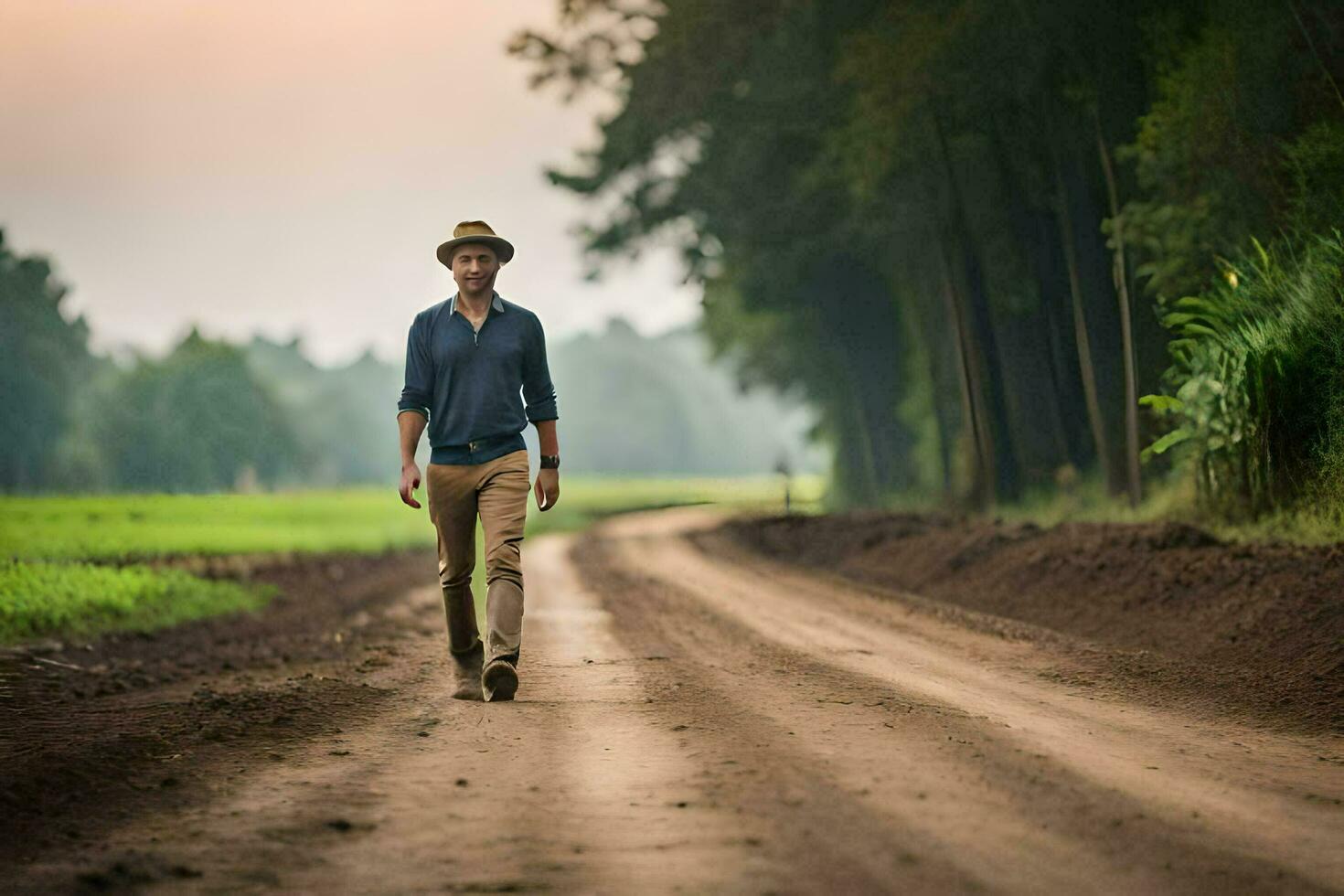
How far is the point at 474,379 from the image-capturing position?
723cm

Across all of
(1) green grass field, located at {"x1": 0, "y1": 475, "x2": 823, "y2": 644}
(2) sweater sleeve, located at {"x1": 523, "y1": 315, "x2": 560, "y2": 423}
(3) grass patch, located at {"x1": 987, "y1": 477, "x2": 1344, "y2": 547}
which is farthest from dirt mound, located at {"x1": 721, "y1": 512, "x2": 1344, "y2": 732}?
(1) green grass field, located at {"x1": 0, "y1": 475, "x2": 823, "y2": 644}

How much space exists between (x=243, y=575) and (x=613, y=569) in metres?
5.66

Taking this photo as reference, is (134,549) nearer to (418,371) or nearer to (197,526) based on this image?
(197,526)

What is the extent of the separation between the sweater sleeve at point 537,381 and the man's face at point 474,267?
400 mm

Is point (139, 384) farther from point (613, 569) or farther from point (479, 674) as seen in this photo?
point (479, 674)

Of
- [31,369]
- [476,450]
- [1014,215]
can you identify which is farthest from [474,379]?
[31,369]

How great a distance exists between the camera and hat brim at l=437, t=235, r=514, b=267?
7234 mm

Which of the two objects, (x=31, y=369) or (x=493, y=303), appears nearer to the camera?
(x=493, y=303)

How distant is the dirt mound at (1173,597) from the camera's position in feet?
26.1

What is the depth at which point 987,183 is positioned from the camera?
73.7 ft

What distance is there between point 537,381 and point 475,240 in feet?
2.91

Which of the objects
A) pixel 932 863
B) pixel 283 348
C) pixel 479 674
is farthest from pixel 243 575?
pixel 283 348

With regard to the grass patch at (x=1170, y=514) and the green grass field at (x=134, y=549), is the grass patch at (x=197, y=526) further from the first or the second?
the grass patch at (x=1170, y=514)

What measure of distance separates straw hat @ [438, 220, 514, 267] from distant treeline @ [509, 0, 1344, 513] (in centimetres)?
701
